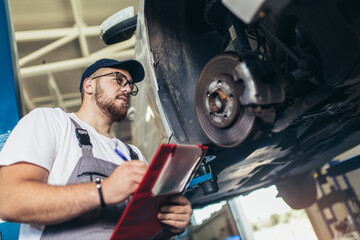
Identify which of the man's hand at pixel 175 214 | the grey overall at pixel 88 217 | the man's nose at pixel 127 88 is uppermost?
the man's nose at pixel 127 88

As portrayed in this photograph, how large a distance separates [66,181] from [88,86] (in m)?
0.77

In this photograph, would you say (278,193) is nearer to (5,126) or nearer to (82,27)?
(5,126)

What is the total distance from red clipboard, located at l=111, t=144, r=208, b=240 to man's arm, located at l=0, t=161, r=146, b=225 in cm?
5

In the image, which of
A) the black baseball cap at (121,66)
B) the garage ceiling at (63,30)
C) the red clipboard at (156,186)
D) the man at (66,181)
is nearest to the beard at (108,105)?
the man at (66,181)

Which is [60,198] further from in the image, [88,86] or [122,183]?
[88,86]

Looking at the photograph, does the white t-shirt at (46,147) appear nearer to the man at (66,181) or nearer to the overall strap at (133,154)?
the man at (66,181)

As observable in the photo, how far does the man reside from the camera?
2.43ft

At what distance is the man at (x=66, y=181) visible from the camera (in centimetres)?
74

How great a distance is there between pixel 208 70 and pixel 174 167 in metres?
0.44

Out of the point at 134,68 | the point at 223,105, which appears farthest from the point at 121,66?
the point at 223,105

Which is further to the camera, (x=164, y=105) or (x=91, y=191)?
(x=164, y=105)

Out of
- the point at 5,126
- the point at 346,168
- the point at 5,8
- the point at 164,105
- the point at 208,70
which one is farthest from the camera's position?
the point at 346,168

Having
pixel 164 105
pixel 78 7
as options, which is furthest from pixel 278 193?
pixel 78 7

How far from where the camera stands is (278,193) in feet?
7.35
